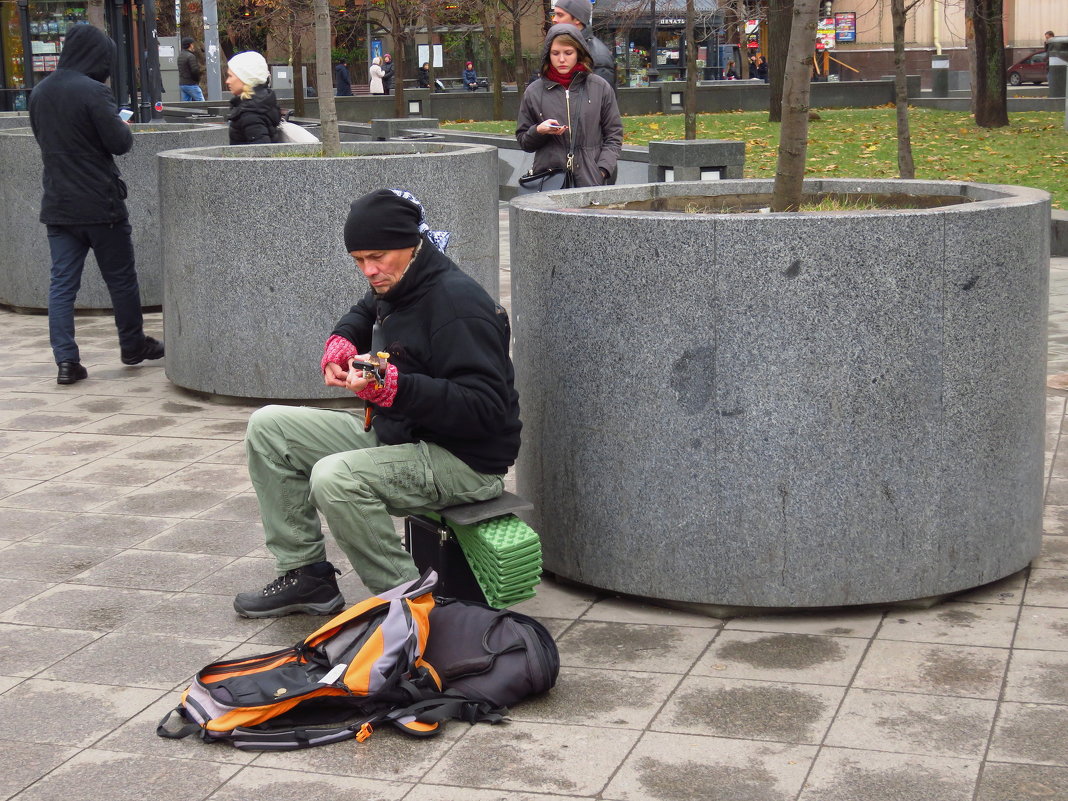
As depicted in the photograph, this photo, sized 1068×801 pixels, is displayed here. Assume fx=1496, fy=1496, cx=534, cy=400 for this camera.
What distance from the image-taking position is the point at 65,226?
8516mm

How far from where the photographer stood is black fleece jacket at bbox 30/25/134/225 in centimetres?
838

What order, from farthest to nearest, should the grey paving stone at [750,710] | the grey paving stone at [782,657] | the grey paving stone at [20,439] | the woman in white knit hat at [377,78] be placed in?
the woman in white knit hat at [377,78] → the grey paving stone at [20,439] → the grey paving stone at [782,657] → the grey paving stone at [750,710]

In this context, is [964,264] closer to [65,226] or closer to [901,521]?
[901,521]

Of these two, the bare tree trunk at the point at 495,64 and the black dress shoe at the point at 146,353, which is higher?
the bare tree trunk at the point at 495,64

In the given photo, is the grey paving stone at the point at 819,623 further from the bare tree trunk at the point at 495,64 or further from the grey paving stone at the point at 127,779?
the bare tree trunk at the point at 495,64

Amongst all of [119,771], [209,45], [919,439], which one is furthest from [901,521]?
[209,45]

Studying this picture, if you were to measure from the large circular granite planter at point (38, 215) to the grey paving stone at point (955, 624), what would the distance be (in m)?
7.10

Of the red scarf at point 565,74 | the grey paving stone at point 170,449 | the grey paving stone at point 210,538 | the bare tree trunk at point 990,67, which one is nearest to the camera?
the grey paving stone at point 210,538

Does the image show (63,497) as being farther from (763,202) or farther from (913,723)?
(913,723)

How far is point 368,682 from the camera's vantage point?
390 cm

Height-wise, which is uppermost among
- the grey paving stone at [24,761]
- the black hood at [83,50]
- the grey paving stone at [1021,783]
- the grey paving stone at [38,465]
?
the black hood at [83,50]

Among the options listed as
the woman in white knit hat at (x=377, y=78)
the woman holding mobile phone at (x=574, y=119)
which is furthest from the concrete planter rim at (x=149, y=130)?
the woman in white knit hat at (x=377, y=78)

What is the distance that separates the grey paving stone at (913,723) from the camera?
371cm

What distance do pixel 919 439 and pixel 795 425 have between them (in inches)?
15.3
